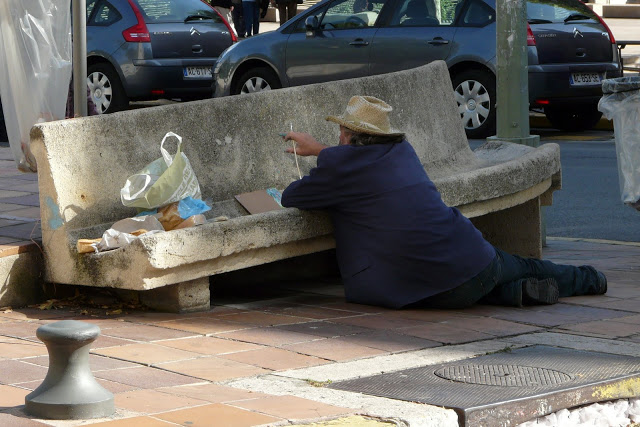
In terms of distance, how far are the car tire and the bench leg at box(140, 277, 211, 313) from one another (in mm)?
9490

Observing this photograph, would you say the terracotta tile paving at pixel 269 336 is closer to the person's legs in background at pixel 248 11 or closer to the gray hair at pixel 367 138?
the gray hair at pixel 367 138

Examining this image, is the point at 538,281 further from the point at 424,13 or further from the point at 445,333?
the point at 424,13

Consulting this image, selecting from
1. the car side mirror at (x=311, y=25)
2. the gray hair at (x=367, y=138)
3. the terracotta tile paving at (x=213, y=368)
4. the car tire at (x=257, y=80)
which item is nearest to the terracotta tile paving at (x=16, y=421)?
the terracotta tile paving at (x=213, y=368)

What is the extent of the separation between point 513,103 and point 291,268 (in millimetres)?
2134

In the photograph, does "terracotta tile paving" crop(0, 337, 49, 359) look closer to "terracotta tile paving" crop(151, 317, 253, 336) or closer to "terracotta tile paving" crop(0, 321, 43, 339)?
"terracotta tile paving" crop(0, 321, 43, 339)

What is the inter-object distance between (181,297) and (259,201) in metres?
0.99

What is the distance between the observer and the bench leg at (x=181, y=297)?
5684 millimetres

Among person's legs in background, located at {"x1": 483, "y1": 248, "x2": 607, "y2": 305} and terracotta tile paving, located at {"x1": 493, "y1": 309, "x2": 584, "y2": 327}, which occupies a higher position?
person's legs in background, located at {"x1": 483, "y1": 248, "x2": 607, "y2": 305}

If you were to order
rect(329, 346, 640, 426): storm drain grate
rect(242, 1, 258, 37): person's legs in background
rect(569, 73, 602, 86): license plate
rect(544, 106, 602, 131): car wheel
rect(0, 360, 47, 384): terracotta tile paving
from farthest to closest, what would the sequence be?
1. rect(242, 1, 258, 37): person's legs in background
2. rect(544, 106, 602, 131): car wheel
3. rect(569, 73, 602, 86): license plate
4. rect(0, 360, 47, 384): terracotta tile paving
5. rect(329, 346, 640, 426): storm drain grate

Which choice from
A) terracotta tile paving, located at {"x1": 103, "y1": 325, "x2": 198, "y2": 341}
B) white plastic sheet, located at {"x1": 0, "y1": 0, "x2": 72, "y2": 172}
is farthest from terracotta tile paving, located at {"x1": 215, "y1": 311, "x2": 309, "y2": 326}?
white plastic sheet, located at {"x1": 0, "y1": 0, "x2": 72, "y2": 172}

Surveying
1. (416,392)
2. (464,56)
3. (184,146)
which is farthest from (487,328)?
(464,56)

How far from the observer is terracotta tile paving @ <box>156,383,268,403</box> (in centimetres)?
416

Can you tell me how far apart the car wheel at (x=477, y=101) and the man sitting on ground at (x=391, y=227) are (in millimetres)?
7661

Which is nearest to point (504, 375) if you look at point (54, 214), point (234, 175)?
point (54, 214)
